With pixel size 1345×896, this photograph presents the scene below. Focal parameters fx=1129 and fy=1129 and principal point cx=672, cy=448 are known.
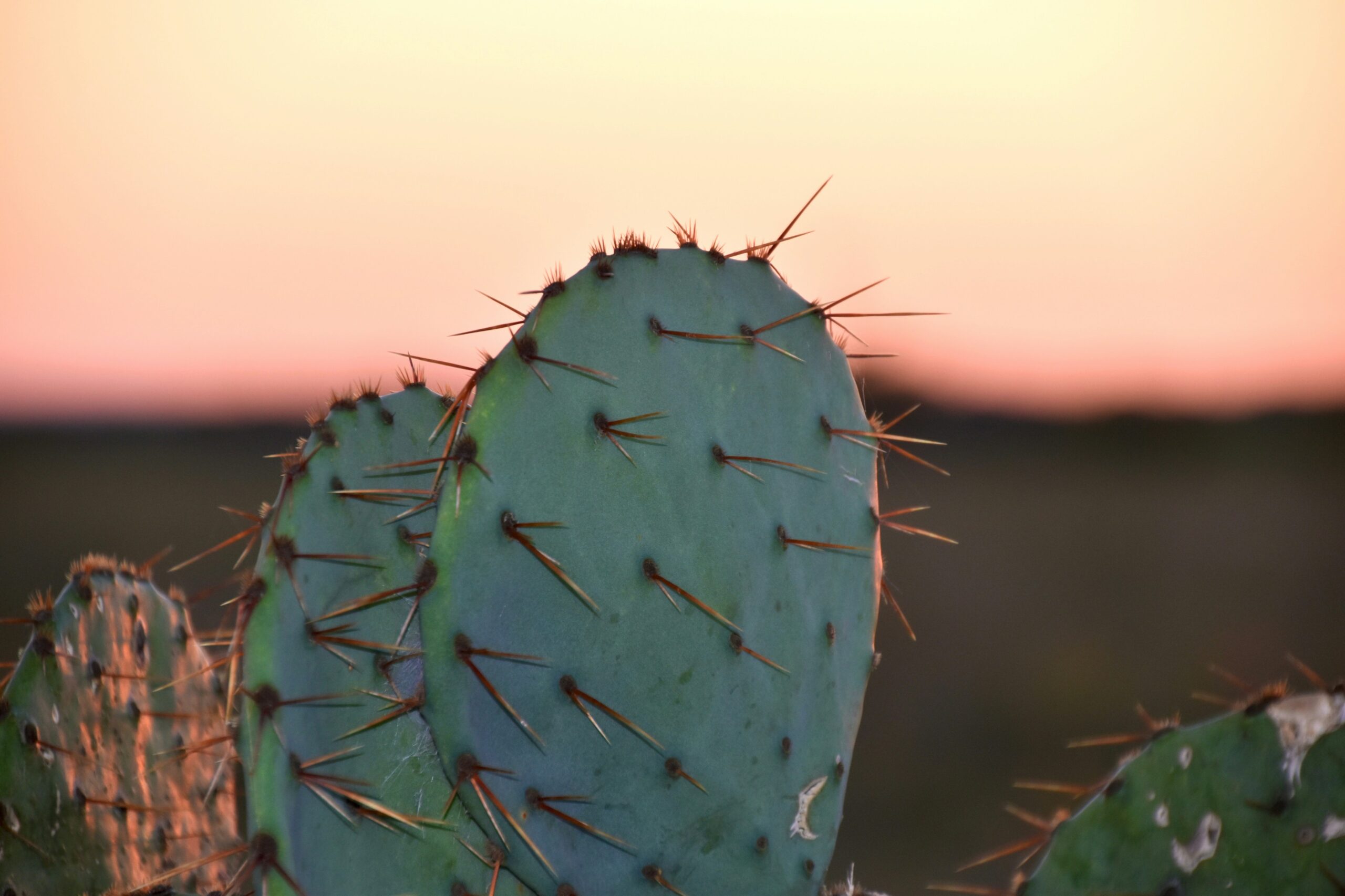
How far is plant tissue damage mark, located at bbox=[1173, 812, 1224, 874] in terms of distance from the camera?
3.69 feet

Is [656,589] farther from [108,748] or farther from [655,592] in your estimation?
[108,748]

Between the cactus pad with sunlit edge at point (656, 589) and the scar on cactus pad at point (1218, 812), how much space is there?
10.2 inches

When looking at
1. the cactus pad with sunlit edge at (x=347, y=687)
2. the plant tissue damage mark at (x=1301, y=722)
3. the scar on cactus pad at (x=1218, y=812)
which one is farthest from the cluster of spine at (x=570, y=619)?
the plant tissue damage mark at (x=1301, y=722)

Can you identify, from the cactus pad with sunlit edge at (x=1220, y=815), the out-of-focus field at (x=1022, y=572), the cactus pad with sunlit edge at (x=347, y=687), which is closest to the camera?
the cactus pad with sunlit edge at (x=347, y=687)

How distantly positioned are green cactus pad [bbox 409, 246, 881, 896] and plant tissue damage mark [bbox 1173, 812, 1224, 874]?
0.37m

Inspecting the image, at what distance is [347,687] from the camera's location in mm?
1054

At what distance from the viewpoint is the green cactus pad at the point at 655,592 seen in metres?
1.06

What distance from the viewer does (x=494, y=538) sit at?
3.43 feet

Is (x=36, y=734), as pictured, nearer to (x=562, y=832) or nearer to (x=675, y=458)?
(x=562, y=832)

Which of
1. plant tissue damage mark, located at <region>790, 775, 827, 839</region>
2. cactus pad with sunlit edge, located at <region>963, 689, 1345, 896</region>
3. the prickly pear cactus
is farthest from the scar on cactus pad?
the prickly pear cactus

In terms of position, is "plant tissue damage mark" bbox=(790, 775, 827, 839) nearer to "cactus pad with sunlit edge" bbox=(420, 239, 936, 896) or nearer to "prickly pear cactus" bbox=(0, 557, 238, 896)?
"cactus pad with sunlit edge" bbox=(420, 239, 936, 896)

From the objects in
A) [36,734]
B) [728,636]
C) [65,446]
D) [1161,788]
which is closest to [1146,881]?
[1161,788]

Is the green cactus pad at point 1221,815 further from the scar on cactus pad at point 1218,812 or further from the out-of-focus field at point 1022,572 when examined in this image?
the out-of-focus field at point 1022,572

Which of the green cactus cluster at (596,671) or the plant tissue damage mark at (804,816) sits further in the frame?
the plant tissue damage mark at (804,816)
